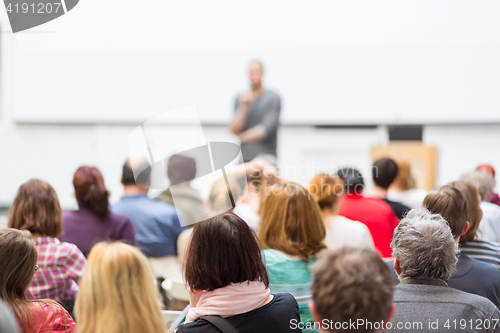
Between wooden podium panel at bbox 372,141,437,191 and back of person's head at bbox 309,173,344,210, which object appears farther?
wooden podium panel at bbox 372,141,437,191

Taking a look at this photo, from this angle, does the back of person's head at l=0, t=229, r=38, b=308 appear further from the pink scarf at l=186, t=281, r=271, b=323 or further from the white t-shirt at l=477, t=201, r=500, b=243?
the white t-shirt at l=477, t=201, r=500, b=243

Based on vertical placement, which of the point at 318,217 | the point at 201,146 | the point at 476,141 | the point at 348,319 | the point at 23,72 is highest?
the point at 23,72

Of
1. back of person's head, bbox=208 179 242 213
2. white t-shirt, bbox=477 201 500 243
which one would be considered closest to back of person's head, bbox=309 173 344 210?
back of person's head, bbox=208 179 242 213

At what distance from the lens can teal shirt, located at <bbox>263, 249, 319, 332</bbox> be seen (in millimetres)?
1727

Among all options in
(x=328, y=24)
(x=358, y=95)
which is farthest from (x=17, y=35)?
(x=358, y=95)

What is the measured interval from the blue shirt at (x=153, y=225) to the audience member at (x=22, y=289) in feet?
4.35

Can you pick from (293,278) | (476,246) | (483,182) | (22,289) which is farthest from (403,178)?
(22,289)

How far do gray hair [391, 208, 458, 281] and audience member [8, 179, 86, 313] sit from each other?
1.29 meters

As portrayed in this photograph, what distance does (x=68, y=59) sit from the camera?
18.0 feet

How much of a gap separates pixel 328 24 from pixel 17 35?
3719 mm

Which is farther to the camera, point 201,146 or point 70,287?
point 70,287

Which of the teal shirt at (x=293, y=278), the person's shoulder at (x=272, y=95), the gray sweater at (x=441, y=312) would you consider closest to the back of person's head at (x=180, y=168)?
the teal shirt at (x=293, y=278)

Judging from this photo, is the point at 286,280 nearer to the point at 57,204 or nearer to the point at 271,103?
the point at 57,204

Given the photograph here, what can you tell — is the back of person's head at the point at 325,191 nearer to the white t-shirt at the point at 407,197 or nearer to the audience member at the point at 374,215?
the audience member at the point at 374,215
